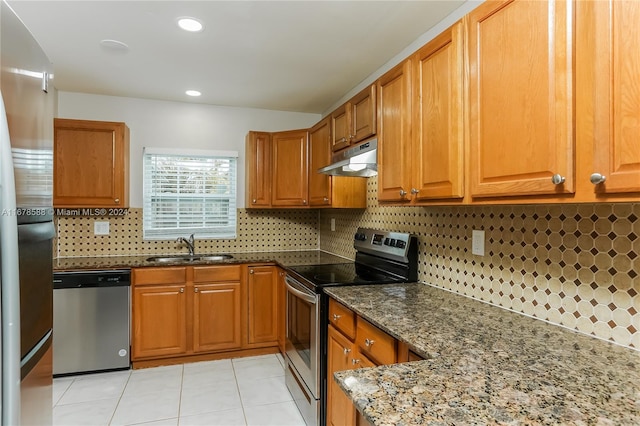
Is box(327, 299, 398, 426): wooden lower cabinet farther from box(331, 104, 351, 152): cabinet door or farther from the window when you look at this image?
the window

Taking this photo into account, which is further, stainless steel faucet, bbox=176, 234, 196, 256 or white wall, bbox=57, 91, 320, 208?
stainless steel faucet, bbox=176, 234, 196, 256

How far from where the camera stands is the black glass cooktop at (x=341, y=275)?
7.24 feet

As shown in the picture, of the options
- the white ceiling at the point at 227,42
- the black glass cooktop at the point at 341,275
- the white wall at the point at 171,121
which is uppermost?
the white ceiling at the point at 227,42

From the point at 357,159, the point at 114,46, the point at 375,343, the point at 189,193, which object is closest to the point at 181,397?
the point at 375,343

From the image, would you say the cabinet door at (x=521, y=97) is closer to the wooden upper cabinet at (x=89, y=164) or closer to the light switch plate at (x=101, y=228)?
the wooden upper cabinet at (x=89, y=164)

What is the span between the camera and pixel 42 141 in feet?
4.15

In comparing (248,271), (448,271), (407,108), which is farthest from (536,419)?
(248,271)

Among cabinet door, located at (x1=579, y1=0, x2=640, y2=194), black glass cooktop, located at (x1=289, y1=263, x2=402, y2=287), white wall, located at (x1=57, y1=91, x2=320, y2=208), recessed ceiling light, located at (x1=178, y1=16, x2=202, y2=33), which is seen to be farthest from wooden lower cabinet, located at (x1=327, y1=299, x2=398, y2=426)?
white wall, located at (x1=57, y1=91, x2=320, y2=208)

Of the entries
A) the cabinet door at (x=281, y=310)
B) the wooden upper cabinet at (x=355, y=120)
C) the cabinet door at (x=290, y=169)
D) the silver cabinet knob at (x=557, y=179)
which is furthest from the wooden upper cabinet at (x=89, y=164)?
the silver cabinet knob at (x=557, y=179)

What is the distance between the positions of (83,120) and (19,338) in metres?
2.71

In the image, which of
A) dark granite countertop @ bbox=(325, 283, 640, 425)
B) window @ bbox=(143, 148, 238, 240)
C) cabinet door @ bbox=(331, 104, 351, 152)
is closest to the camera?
dark granite countertop @ bbox=(325, 283, 640, 425)

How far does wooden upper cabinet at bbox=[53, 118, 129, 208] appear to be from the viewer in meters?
3.08

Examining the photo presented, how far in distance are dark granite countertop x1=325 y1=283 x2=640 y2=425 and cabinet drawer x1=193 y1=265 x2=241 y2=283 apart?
77.6 inches

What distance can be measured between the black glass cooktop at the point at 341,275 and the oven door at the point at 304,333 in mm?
84
